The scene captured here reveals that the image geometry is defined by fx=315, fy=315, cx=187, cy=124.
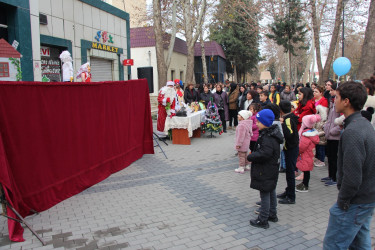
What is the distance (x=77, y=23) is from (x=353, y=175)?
1219 centimetres

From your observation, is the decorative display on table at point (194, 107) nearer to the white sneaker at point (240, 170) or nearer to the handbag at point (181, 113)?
the handbag at point (181, 113)

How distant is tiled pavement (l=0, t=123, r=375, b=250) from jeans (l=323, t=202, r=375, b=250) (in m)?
1.11

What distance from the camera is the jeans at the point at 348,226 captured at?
2.49 m

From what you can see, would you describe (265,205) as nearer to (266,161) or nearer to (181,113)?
(266,161)

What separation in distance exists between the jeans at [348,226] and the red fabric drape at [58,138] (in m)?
3.51

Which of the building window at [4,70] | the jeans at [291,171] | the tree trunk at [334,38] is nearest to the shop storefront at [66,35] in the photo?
the building window at [4,70]

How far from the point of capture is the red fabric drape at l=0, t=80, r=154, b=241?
413 cm

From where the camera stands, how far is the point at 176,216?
4.58 meters

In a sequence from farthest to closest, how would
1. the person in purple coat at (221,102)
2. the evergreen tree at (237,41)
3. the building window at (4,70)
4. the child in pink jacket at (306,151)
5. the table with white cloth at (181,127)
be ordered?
1. the evergreen tree at (237,41)
2. the person in purple coat at (221,102)
3. the table with white cloth at (181,127)
4. the building window at (4,70)
5. the child in pink jacket at (306,151)

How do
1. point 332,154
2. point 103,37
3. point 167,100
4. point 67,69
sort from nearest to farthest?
point 332,154, point 67,69, point 167,100, point 103,37

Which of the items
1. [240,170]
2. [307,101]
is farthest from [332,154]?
[240,170]

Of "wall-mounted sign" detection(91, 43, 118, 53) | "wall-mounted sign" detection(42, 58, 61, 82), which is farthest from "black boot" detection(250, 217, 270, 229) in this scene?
"wall-mounted sign" detection(91, 43, 118, 53)

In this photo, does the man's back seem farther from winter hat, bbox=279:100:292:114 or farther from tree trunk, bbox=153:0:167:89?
tree trunk, bbox=153:0:167:89

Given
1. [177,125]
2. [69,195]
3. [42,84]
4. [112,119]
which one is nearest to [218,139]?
[177,125]
